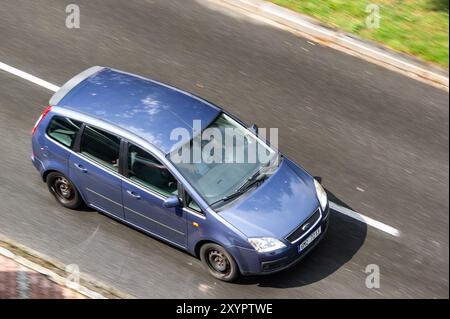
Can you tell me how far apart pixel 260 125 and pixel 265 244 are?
11.7ft

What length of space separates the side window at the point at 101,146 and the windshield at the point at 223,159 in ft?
2.83

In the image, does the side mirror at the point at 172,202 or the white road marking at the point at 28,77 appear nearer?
the side mirror at the point at 172,202

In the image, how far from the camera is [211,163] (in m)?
10.8

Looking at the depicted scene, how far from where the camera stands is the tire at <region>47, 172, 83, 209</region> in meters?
11.6

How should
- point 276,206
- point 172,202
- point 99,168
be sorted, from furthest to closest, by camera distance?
point 99,168, point 276,206, point 172,202

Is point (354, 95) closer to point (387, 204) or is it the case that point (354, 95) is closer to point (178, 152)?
point (387, 204)

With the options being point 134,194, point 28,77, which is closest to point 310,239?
point 134,194

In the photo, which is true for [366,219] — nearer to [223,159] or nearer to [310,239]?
[310,239]

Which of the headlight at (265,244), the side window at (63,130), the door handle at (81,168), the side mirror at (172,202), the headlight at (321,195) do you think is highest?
the side window at (63,130)

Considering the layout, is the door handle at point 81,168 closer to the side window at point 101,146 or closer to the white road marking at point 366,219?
the side window at point 101,146

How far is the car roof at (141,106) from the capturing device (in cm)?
1082

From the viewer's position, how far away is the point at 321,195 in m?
11.2

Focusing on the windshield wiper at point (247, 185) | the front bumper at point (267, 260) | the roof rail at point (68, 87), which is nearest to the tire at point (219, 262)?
the front bumper at point (267, 260)

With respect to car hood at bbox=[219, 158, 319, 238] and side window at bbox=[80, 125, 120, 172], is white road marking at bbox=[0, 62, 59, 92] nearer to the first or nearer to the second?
side window at bbox=[80, 125, 120, 172]
